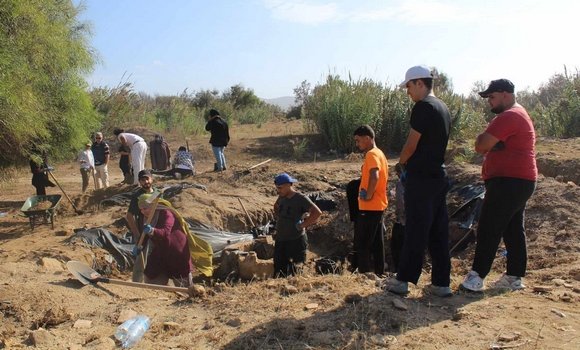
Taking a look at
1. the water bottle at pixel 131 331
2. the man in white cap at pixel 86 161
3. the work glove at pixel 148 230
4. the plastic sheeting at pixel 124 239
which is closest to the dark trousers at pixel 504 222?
the water bottle at pixel 131 331

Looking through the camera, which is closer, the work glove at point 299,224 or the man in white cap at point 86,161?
the work glove at point 299,224

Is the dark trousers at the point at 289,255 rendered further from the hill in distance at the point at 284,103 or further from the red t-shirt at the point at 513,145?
the hill in distance at the point at 284,103

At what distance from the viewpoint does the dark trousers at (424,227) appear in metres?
4.00

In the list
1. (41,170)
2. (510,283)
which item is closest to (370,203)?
(510,283)

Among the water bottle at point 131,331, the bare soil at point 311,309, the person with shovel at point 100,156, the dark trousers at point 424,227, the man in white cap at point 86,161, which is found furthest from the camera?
the man in white cap at point 86,161

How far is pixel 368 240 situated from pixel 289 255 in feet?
A: 3.10

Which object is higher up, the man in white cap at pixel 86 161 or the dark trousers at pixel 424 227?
the man in white cap at pixel 86 161

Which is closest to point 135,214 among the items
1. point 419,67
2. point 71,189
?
point 419,67

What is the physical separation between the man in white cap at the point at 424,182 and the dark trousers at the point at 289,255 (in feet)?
6.42

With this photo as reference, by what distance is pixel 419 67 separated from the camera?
3.91 m

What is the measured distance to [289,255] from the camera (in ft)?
19.9

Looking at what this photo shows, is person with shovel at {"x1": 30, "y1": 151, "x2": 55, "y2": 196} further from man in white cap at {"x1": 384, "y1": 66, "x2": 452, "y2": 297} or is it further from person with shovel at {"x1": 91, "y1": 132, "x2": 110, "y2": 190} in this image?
man in white cap at {"x1": 384, "y1": 66, "x2": 452, "y2": 297}

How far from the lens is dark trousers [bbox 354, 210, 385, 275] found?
5562mm

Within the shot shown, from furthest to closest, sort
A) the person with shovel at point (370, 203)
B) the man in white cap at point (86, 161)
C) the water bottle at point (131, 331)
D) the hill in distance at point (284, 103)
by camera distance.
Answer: the hill in distance at point (284, 103), the man in white cap at point (86, 161), the person with shovel at point (370, 203), the water bottle at point (131, 331)
